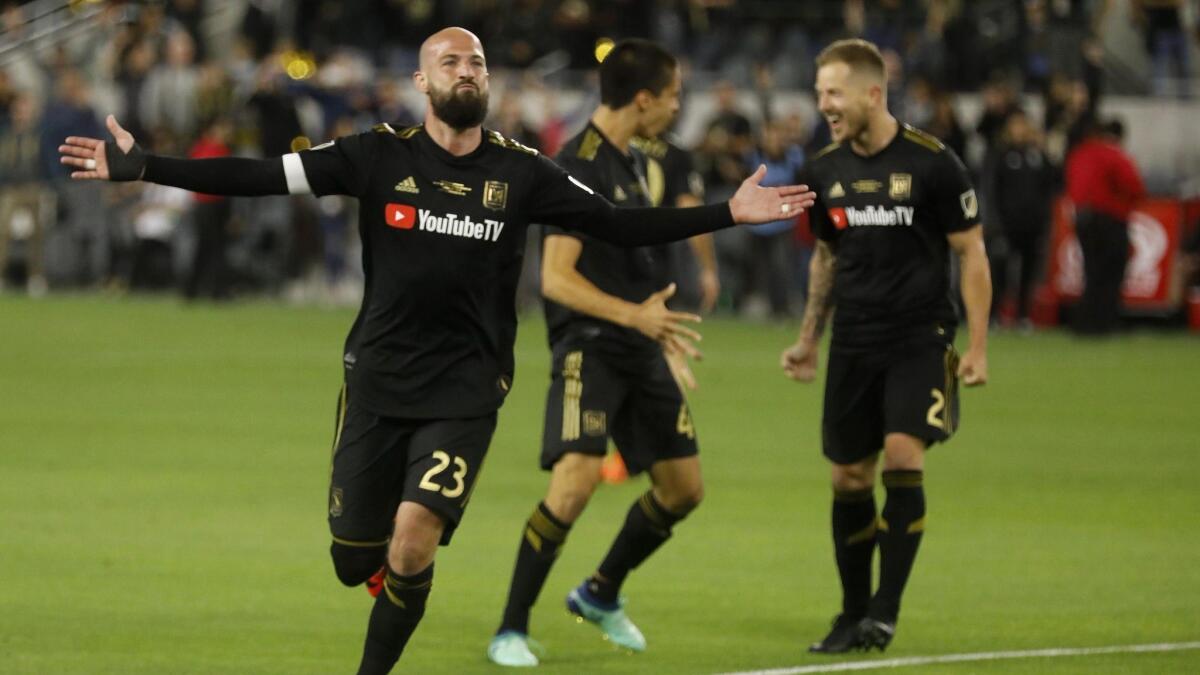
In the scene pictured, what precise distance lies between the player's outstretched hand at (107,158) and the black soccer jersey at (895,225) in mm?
3142

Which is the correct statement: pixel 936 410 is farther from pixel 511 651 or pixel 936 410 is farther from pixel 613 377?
pixel 511 651

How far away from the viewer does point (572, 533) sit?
1226 centimetres

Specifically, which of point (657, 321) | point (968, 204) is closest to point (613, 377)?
point (657, 321)

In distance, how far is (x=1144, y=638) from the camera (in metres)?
9.31

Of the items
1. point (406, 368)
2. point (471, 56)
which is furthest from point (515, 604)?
point (471, 56)

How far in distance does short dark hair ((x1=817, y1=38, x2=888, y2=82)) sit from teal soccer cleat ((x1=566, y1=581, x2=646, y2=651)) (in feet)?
7.79

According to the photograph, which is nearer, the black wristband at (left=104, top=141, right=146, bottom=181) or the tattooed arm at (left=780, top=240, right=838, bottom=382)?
the black wristband at (left=104, top=141, right=146, bottom=181)

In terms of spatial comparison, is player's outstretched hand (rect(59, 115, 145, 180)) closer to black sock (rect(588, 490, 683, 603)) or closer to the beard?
the beard

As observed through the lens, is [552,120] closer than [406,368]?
No

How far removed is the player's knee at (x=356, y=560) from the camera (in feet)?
25.5

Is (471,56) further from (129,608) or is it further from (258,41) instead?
(258,41)

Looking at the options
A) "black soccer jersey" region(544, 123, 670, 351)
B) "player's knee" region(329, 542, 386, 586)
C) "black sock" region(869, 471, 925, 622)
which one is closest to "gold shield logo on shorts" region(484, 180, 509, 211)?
"player's knee" region(329, 542, 386, 586)

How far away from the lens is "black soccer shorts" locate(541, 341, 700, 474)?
9.12 metres

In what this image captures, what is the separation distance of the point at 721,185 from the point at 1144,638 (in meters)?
19.5
